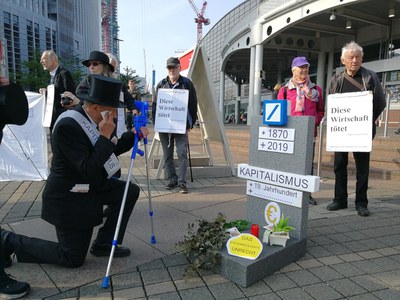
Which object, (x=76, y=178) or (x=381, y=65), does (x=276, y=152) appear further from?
(x=381, y=65)

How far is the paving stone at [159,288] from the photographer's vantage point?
228 centimetres

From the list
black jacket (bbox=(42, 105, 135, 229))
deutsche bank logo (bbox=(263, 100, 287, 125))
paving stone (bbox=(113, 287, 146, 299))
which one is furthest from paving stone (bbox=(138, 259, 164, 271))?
deutsche bank logo (bbox=(263, 100, 287, 125))

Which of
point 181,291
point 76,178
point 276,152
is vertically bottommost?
point 181,291

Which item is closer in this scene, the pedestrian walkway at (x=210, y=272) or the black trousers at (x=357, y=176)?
the pedestrian walkway at (x=210, y=272)

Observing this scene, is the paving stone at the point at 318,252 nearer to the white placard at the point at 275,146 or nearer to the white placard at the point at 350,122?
the white placard at the point at 275,146

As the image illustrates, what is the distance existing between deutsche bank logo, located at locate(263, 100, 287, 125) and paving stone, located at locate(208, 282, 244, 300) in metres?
1.39

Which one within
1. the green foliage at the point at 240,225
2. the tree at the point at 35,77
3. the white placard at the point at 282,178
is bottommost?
the green foliage at the point at 240,225

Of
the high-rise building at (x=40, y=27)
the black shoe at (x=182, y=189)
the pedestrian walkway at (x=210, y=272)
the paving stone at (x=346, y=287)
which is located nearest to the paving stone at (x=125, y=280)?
the pedestrian walkway at (x=210, y=272)

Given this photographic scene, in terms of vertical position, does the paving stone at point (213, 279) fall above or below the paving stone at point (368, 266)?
below

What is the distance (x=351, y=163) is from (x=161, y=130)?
431cm

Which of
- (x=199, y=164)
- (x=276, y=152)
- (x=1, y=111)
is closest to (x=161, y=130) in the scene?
(x=199, y=164)

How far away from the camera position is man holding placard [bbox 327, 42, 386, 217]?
12.6 feet

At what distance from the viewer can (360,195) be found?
403 cm

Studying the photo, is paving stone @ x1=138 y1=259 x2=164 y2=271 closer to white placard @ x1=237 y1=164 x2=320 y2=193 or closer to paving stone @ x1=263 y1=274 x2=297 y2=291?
paving stone @ x1=263 y1=274 x2=297 y2=291
